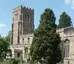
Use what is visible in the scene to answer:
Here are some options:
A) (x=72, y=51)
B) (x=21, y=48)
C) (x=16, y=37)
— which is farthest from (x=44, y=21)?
(x=16, y=37)

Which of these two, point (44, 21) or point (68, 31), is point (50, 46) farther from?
point (68, 31)

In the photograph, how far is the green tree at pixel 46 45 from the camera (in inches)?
1877

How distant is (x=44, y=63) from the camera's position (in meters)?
47.8

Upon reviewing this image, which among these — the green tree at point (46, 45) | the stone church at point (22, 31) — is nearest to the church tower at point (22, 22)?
the stone church at point (22, 31)

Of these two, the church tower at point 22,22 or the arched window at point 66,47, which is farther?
the church tower at point 22,22

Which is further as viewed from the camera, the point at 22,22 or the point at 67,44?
the point at 22,22

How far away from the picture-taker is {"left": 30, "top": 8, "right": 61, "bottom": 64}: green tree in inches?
1877

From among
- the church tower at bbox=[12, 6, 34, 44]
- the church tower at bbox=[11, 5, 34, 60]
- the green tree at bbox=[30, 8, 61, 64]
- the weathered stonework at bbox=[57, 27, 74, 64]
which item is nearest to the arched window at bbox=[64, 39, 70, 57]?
the weathered stonework at bbox=[57, 27, 74, 64]

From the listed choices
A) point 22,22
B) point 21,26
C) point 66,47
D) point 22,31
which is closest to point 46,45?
point 66,47

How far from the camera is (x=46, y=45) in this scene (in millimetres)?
48281

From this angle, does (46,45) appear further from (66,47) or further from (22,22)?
(22,22)

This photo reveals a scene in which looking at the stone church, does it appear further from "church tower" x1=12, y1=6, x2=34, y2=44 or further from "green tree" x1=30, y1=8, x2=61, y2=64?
"green tree" x1=30, y1=8, x2=61, y2=64

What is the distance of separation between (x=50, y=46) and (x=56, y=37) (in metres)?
2.30

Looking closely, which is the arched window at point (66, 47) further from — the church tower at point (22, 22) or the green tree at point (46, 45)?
the church tower at point (22, 22)
